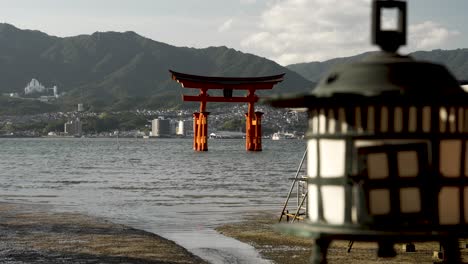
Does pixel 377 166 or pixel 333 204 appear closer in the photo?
pixel 377 166

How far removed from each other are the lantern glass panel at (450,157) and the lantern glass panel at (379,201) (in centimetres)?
31

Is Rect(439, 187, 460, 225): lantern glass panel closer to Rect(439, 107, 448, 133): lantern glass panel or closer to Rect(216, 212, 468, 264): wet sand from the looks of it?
Rect(439, 107, 448, 133): lantern glass panel

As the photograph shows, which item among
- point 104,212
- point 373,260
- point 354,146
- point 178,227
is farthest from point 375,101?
point 104,212

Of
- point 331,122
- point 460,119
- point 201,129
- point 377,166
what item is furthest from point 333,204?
point 201,129

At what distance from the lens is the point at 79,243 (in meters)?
17.4

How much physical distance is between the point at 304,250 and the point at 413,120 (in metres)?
12.7

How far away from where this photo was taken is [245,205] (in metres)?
29.2

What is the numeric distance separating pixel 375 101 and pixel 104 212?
78.6 feet

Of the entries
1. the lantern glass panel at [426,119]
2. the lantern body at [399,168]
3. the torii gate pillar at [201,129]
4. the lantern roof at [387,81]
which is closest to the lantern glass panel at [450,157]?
the lantern body at [399,168]

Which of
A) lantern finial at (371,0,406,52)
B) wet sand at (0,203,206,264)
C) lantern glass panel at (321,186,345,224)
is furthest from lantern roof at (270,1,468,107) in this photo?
wet sand at (0,203,206,264)

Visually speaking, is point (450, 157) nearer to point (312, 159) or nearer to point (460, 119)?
point (460, 119)

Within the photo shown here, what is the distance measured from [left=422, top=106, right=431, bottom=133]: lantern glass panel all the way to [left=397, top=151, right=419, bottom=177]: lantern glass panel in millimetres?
134

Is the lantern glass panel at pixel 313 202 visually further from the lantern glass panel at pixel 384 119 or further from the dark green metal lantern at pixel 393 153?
the lantern glass panel at pixel 384 119

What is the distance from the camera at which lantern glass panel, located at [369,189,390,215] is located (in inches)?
146
